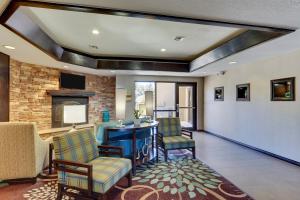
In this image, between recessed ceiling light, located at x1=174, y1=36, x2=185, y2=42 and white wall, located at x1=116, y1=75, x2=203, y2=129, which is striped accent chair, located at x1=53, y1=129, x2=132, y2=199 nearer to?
recessed ceiling light, located at x1=174, y1=36, x2=185, y2=42

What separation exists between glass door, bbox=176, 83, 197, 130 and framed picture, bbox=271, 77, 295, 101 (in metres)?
3.59

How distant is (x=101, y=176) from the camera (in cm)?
225

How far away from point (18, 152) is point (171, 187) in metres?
Answer: 2.45

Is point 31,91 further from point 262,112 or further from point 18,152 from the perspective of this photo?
→ point 262,112

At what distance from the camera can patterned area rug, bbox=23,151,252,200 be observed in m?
2.61

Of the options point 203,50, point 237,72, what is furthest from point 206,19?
point 237,72

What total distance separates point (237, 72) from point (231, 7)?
4050 mm

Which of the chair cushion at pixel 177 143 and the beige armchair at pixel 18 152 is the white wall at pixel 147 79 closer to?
the chair cushion at pixel 177 143

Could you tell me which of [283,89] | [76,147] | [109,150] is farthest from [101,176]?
[283,89]

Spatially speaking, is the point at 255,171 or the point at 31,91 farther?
the point at 31,91

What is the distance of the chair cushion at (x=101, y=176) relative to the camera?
2.19 meters

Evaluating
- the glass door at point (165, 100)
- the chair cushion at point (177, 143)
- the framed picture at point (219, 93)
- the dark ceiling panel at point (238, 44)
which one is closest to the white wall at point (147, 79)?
the glass door at point (165, 100)

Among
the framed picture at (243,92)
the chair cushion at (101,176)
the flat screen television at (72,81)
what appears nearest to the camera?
the chair cushion at (101,176)

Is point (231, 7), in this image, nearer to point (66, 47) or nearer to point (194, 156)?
point (194, 156)
